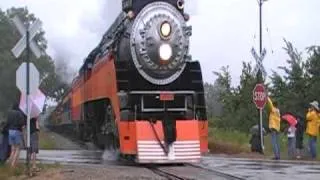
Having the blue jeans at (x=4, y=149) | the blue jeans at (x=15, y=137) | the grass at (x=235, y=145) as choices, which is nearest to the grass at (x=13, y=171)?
the blue jeans at (x=15, y=137)

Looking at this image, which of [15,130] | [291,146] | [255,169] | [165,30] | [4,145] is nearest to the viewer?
[255,169]

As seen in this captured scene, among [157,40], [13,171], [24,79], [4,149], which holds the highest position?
[157,40]

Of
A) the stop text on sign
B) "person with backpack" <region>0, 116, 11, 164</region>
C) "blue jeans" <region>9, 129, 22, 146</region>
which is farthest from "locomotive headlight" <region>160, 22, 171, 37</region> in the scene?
the stop text on sign

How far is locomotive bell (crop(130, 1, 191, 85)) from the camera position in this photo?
16609 mm

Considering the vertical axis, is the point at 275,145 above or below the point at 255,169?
above

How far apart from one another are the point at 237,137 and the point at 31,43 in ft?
59.5

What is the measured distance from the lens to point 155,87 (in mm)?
17172

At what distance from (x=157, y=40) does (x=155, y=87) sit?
1.29 metres

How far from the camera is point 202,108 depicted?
57.5 feet

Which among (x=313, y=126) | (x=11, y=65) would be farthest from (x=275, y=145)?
(x=11, y=65)

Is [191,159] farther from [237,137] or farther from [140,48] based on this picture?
[237,137]

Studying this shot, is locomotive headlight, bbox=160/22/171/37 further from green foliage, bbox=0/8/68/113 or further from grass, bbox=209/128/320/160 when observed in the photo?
green foliage, bbox=0/8/68/113

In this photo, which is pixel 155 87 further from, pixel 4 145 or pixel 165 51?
pixel 4 145

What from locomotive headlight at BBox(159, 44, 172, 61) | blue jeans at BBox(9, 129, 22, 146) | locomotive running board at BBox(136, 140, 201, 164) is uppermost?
locomotive headlight at BBox(159, 44, 172, 61)
